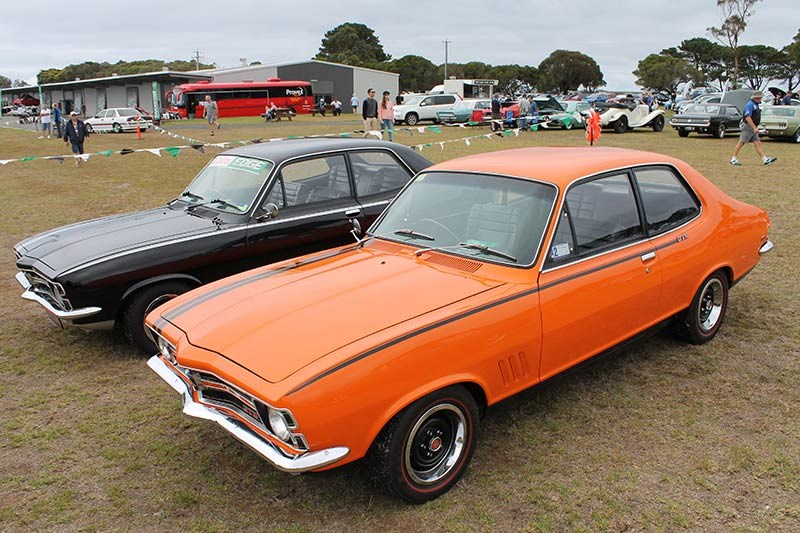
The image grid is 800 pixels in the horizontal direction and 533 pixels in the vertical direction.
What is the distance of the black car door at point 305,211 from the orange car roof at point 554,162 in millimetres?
1654

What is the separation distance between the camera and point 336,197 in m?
6.04

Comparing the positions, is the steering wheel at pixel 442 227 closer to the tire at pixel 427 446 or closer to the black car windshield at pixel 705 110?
the tire at pixel 427 446

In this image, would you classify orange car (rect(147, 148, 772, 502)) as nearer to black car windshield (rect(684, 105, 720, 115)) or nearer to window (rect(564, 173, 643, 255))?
window (rect(564, 173, 643, 255))

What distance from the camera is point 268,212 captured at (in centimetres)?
545

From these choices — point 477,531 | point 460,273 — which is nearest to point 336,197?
point 460,273

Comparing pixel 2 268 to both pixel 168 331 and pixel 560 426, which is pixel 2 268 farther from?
pixel 560 426

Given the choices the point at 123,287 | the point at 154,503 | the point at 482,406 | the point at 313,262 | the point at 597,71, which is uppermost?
the point at 597,71

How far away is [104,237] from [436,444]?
11.8 feet

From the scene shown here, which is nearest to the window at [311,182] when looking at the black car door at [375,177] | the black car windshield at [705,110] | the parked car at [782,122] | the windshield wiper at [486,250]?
the black car door at [375,177]

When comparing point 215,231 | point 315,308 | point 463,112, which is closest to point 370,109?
point 463,112

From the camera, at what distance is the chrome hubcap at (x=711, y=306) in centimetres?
486

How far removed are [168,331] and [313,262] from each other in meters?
1.04

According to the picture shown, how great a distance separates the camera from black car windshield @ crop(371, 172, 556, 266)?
3.64m

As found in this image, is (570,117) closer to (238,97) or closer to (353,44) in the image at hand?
(238,97)
